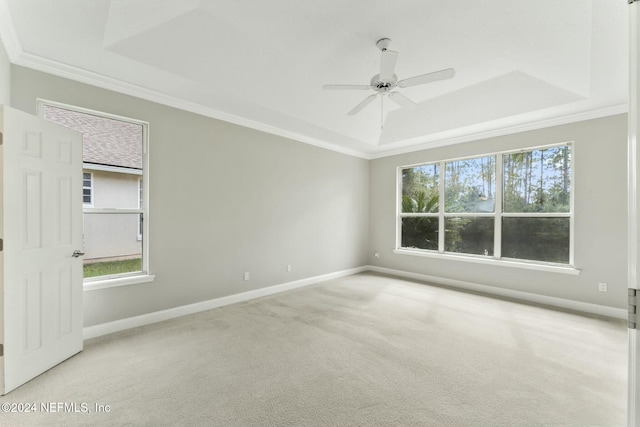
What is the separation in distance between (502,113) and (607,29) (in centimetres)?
158

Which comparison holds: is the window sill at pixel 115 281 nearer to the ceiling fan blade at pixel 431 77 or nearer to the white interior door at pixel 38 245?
the white interior door at pixel 38 245

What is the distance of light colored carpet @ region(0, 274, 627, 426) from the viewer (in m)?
1.82

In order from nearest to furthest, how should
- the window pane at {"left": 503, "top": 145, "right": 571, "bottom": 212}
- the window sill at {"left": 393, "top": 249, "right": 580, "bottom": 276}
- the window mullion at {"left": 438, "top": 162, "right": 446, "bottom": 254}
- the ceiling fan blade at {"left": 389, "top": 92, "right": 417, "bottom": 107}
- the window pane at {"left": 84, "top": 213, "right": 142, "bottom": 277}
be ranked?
the ceiling fan blade at {"left": 389, "top": 92, "right": 417, "bottom": 107} < the window pane at {"left": 84, "top": 213, "right": 142, "bottom": 277} < the window sill at {"left": 393, "top": 249, "right": 580, "bottom": 276} < the window pane at {"left": 503, "top": 145, "right": 571, "bottom": 212} < the window mullion at {"left": 438, "top": 162, "right": 446, "bottom": 254}

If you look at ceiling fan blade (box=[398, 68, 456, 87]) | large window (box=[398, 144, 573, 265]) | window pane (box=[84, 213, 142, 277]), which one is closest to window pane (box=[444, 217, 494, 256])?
large window (box=[398, 144, 573, 265])

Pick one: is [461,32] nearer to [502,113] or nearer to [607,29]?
[607,29]

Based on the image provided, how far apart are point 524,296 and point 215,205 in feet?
16.3

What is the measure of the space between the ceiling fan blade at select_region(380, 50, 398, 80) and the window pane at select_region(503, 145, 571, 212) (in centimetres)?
324

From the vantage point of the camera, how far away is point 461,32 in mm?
2551

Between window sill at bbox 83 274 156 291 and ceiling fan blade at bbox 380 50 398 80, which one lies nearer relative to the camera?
ceiling fan blade at bbox 380 50 398 80

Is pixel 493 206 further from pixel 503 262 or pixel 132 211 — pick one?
pixel 132 211

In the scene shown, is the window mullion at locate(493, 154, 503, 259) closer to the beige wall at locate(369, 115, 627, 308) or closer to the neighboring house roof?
the beige wall at locate(369, 115, 627, 308)

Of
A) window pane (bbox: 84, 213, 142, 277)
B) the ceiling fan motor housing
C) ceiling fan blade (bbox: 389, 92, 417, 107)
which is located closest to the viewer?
the ceiling fan motor housing

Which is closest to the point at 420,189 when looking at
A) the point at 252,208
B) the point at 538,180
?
the point at 538,180

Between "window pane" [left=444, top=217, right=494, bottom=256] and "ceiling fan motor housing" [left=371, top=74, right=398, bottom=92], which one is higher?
"ceiling fan motor housing" [left=371, top=74, right=398, bottom=92]
